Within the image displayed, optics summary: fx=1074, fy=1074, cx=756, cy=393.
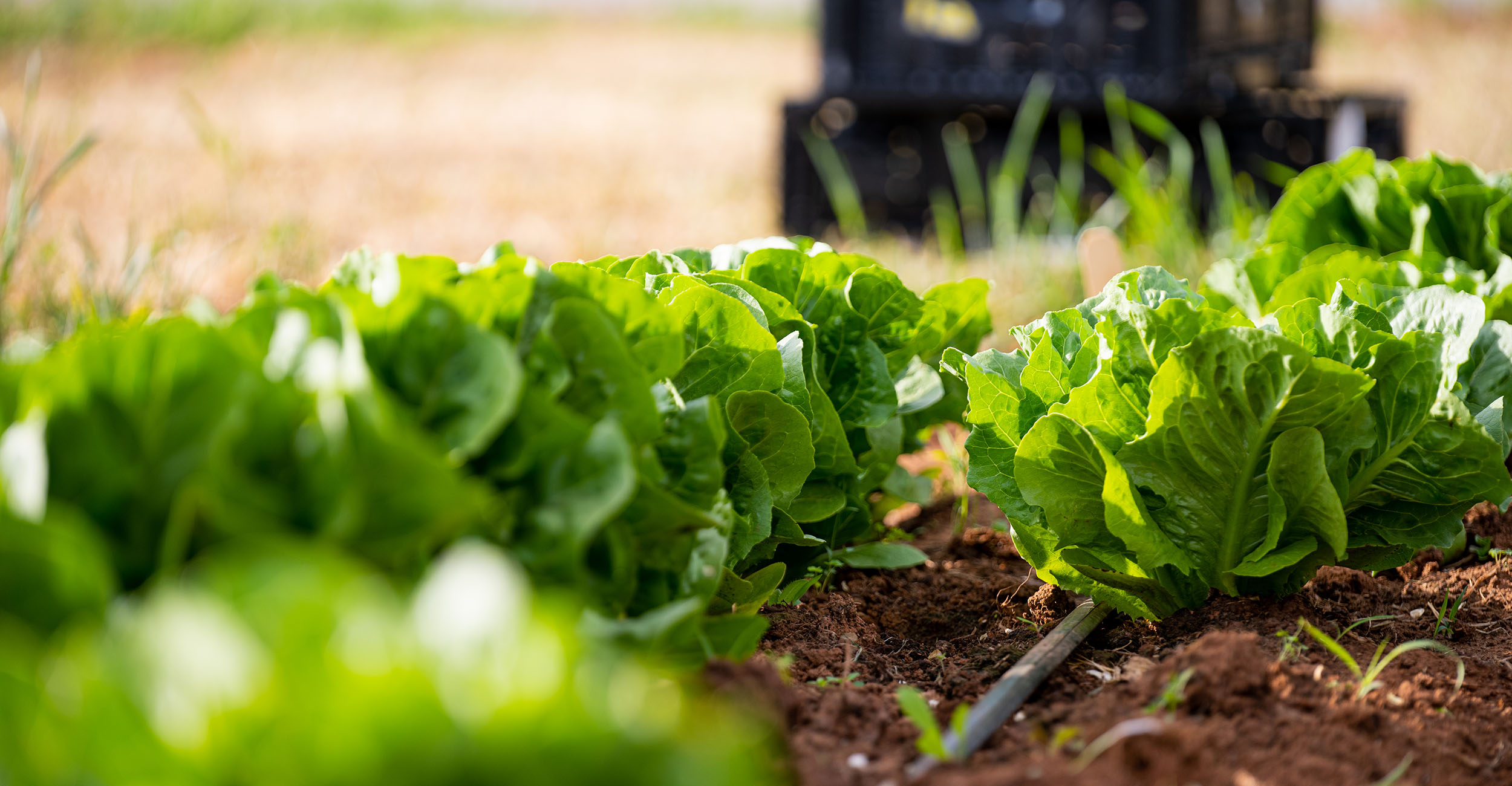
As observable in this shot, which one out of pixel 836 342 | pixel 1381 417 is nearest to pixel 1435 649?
pixel 1381 417

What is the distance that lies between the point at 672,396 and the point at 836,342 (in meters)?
0.58

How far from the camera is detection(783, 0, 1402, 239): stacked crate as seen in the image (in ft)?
16.3

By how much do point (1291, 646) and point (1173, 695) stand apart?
12.7 inches

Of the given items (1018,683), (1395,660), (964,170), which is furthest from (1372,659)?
(964,170)

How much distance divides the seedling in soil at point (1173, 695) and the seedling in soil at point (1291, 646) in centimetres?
17

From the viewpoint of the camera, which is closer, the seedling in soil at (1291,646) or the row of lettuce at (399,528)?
the row of lettuce at (399,528)

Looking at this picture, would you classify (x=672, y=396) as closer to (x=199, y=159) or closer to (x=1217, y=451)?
(x=1217, y=451)

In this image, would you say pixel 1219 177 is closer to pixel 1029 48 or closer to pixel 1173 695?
pixel 1029 48

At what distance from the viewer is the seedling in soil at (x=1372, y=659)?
1.30m

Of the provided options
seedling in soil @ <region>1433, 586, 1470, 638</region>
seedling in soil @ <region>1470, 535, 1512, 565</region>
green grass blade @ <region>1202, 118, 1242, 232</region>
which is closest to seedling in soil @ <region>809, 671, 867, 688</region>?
seedling in soil @ <region>1433, 586, 1470, 638</region>

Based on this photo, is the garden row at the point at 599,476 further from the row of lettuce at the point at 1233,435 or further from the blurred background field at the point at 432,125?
the blurred background field at the point at 432,125

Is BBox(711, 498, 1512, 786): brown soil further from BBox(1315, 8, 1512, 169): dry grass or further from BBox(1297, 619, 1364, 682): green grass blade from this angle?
BBox(1315, 8, 1512, 169): dry grass

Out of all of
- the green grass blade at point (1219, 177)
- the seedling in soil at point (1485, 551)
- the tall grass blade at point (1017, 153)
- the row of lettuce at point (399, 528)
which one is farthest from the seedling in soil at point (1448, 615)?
the tall grass blade at point (1017, 153)

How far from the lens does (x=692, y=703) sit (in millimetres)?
1087
